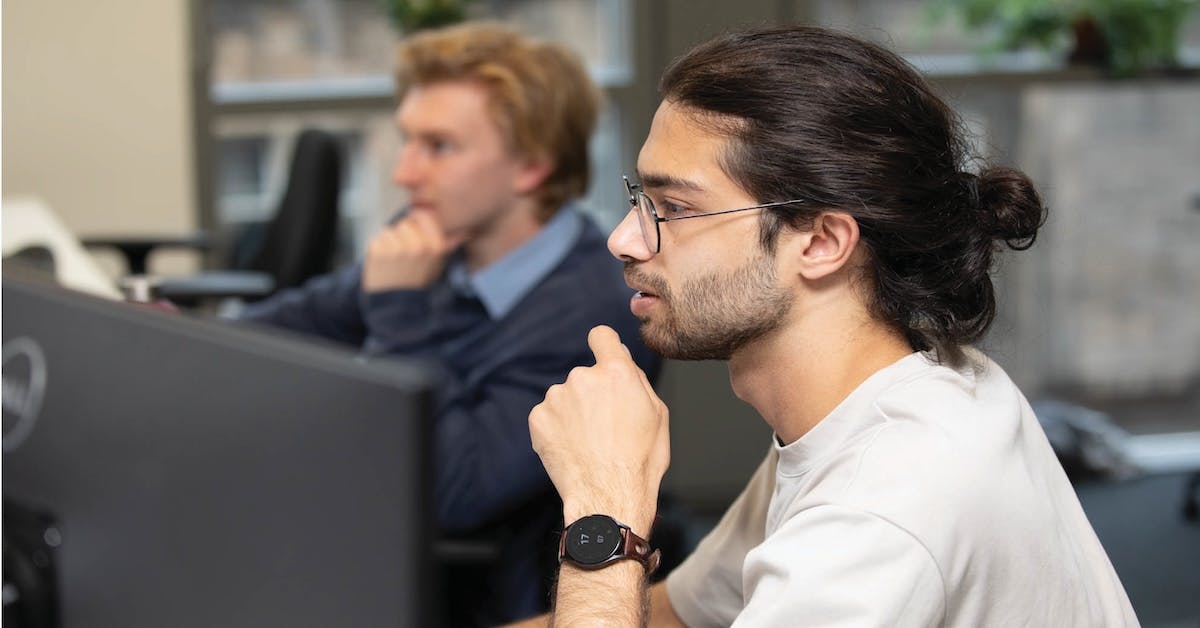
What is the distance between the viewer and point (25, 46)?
3.37m

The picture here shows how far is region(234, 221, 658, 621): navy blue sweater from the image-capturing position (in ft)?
5.41

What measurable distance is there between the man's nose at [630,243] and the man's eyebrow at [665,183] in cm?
3

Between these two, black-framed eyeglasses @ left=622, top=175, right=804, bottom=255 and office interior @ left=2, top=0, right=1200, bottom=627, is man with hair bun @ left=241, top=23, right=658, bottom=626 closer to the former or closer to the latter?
black-framed eyeglasses @ left=622, top=175, right=804, bottom=255

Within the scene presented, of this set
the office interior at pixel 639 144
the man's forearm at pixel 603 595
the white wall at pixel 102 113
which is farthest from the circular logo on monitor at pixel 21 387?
the white wall at pixel 102 113

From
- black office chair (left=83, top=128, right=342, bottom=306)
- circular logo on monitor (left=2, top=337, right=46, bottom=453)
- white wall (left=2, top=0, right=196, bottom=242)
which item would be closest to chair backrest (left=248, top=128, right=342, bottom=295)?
black office chair (left=83, top=128, right=342, bottom=306)

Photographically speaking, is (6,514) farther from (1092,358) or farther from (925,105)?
(1092,358)

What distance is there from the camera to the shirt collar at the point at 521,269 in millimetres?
1886

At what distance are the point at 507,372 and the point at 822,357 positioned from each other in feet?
2.22

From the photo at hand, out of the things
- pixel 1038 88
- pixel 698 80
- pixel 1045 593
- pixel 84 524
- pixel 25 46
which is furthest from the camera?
pixel 1038 88

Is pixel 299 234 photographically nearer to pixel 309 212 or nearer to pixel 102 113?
pixel 309 212

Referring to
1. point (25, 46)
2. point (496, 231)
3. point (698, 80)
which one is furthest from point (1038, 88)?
point (698, 80)

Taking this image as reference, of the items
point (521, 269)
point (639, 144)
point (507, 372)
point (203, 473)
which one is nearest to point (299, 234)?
point (639, 144)

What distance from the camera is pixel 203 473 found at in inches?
23.9

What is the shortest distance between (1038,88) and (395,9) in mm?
1835
